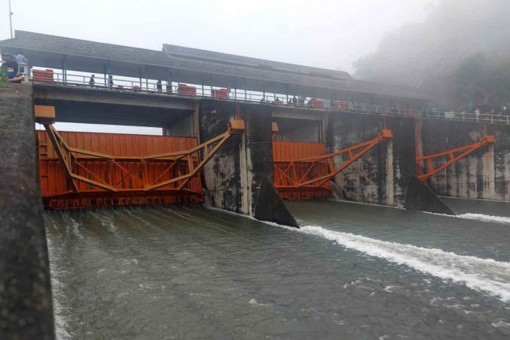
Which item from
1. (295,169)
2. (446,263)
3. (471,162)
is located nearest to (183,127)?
(295,169)

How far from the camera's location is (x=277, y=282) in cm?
682

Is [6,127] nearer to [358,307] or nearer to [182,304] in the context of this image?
[182,304]

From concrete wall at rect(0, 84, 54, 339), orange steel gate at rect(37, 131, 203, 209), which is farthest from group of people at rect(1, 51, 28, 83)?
concrete wall at rect(0, 84, 54, 339)

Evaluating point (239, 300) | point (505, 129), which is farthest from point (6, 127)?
point (505, 129)

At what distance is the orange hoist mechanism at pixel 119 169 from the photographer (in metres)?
16.2

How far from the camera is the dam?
492cm

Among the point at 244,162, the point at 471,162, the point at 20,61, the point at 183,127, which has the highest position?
the point at 20,61

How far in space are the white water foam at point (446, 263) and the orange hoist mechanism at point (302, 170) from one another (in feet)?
35.3

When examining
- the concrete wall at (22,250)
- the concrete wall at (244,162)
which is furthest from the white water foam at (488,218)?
the concrete wall at (22,250)

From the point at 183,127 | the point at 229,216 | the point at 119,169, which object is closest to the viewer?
the point at 229,216

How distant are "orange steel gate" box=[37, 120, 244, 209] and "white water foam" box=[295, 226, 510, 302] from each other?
7.89 meters

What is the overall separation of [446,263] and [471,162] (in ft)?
67.9

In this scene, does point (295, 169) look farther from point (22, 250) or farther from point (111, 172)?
point (22, 250)

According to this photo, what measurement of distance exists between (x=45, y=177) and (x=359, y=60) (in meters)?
81.5
